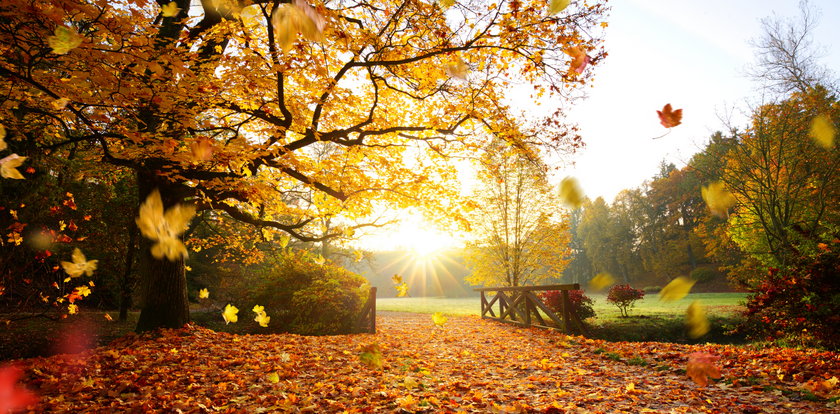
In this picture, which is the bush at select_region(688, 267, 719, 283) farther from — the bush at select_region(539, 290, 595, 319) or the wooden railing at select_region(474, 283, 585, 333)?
the wooden railing at select_region(474, 283, 585, 333)

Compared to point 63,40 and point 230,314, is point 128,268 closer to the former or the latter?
point 230,314

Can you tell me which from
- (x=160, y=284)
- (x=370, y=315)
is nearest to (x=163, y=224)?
(x=160, y=284)

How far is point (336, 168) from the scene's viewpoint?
27.7ft

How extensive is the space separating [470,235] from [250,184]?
34.5ft

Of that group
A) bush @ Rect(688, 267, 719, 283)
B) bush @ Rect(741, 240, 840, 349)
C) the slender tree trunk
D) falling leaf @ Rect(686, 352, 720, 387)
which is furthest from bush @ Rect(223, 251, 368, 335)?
bush @ Rect(688, 267, 719, 283)

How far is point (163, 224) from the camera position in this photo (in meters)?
7.99

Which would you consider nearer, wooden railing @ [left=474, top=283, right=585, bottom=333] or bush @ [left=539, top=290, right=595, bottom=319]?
wooden railing @ [left=474, top=283, right=585, bottom=333]

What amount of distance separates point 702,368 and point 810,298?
255 centimetres

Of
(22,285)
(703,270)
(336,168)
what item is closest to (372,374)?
(336,168)

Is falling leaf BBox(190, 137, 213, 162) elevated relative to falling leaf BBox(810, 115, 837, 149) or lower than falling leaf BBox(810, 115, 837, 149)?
lower

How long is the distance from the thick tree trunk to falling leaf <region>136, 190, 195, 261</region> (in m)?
0.10

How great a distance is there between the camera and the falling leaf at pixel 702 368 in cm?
491

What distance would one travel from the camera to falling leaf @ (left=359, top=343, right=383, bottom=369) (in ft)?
19.3

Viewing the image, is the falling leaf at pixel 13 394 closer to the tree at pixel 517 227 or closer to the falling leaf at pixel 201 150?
the falling leaf at pixel 201 150
